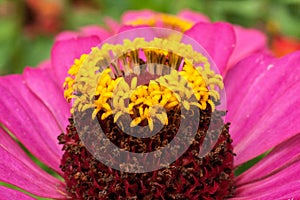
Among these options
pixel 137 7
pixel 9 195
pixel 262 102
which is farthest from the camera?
→ pixel 137 7

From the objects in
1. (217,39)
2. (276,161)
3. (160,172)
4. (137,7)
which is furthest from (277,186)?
(137,7)

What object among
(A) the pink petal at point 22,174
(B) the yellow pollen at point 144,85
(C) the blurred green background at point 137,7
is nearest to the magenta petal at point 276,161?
(B) the yellow pollen at point 144,85

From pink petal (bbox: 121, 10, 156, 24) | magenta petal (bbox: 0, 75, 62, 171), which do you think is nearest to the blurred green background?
pink petal (bbox: 121, 10, 156, 24)

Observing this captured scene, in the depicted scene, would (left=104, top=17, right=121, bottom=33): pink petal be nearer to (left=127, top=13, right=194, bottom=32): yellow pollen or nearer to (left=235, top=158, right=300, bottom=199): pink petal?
(left=127, top=13, right=194, bottom=32): yellow pollen

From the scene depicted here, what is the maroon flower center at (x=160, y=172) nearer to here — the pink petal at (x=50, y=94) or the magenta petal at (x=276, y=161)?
the magenta petal at (x=276, y=161)

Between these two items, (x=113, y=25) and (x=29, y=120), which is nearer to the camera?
(x=29, y=120)

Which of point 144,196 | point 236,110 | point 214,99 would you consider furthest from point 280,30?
point 144,196

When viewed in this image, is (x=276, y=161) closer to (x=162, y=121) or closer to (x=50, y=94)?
(x=162, y=121)
